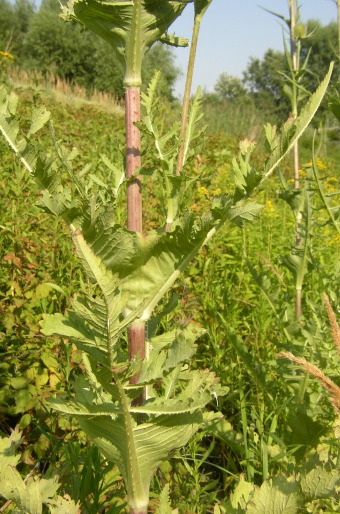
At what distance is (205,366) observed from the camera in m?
2.66

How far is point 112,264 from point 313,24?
5.97 ft

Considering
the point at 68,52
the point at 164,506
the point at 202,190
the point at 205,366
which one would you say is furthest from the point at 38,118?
the point at 68,52

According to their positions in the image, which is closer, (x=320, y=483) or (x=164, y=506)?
(x=320, y=483)

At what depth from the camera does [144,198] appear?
4.26 m

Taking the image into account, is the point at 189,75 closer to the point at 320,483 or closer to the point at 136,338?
the point at 136,338

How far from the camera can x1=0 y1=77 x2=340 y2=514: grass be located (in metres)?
1.85

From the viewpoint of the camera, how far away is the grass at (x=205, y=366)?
1.85 meters

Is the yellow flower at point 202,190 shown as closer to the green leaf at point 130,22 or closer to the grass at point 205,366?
the grass at point 205,366

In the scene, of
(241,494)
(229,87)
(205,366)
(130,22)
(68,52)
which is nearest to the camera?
(130,22)

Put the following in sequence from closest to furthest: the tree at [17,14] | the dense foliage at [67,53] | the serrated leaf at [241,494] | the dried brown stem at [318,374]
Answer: the dried brown stem at [318,374] → the serrated leaf at [241,494] → the dense foliage at [67,53] → the tree at [17,14]

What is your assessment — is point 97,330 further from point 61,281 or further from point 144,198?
point 144,198

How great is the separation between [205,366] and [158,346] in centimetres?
151

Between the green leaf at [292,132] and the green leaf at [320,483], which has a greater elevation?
the green leaf at [292,132]

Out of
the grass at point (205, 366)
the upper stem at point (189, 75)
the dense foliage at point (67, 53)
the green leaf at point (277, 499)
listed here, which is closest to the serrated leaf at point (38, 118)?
the upper stem at point (189, 75)
